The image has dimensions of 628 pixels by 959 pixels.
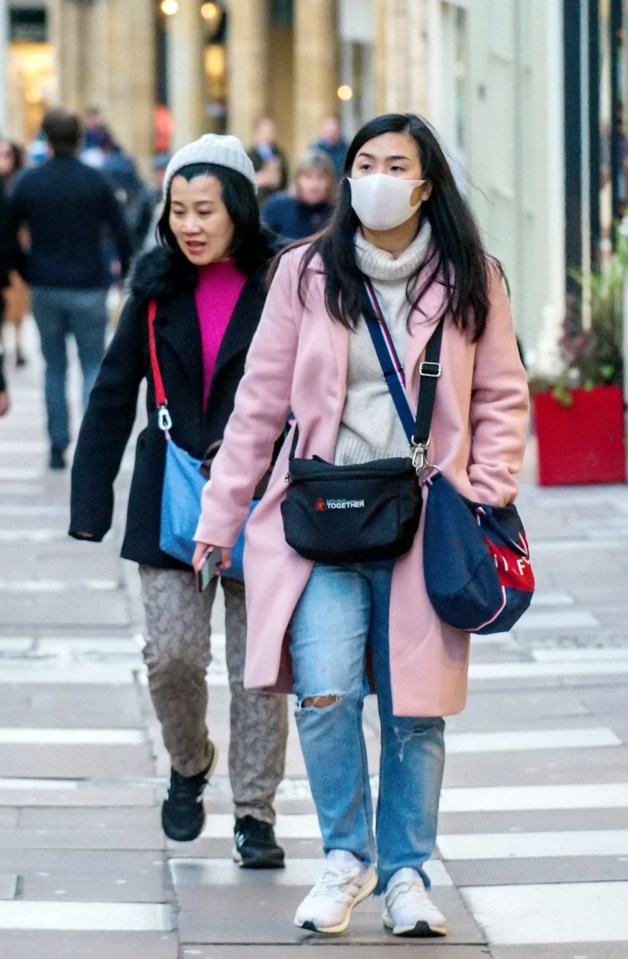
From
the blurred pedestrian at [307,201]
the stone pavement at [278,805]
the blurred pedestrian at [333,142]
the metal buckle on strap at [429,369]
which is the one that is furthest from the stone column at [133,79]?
the metal buckle on strap at [429,369]

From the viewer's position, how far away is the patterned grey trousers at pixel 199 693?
491cm

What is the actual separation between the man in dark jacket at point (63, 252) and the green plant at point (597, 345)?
8.35 ft

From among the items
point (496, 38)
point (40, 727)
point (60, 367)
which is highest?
point (496, 38)

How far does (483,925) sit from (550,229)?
31.6ft

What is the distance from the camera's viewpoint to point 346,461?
14.2 ft

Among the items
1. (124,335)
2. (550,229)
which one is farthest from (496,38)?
(124,335)

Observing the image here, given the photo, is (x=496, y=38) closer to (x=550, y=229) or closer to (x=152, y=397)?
(x=550, y=229)

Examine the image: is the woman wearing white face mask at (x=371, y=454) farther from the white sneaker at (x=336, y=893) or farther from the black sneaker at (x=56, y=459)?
the black sneaker at (x=56, y=459)

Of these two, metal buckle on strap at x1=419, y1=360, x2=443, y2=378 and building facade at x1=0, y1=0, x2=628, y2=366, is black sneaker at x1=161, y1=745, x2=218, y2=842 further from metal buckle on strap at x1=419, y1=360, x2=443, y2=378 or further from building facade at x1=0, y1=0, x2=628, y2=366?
building facade at x1=0, y1=0, x2=628, y2=366

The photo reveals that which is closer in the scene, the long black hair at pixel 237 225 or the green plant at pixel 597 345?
the long black hair at pixel 237 225

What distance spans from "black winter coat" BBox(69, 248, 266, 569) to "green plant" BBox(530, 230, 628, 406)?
233 inches

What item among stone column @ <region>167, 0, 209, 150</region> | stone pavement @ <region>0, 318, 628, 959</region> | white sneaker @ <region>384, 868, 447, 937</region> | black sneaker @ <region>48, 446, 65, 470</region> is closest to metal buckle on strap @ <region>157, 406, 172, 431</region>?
stone pavement @ <region>0, 318, 628, 959</region>

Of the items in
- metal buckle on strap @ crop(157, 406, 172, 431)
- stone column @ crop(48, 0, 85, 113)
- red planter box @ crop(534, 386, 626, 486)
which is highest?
stone column @ crop(48, 0, 85, 113)

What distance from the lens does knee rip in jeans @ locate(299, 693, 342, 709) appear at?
430cm
